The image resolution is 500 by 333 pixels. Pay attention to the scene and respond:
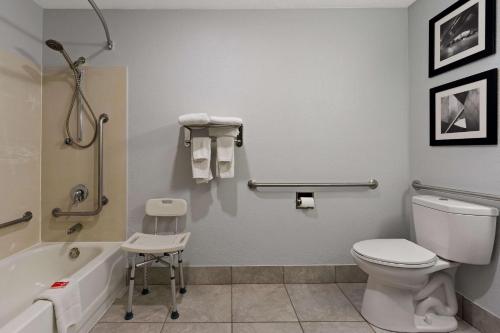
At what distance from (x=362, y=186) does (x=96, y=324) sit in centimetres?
206

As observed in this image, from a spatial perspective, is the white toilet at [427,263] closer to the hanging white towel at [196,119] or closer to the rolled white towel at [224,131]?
the rolled white towel at [224,131]

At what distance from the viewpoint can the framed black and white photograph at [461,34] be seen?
1.37m

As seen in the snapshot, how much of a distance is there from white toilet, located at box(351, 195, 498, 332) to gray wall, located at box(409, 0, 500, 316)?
0.12m

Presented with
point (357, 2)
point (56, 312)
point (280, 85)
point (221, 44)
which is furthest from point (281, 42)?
point (56, 312)

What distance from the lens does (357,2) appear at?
75.2 inches

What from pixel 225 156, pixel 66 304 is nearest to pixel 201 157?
pixel 225 156

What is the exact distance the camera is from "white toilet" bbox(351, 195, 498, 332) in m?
1.35

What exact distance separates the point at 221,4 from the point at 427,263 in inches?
86.4

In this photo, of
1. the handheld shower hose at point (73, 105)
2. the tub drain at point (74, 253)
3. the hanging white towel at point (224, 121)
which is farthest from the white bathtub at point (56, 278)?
the hanging white towel at point (224, 121)

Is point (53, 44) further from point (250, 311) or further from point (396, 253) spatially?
point (396, 253)

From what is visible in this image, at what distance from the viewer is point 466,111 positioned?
1509 mm

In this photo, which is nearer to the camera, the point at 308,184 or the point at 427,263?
the point at 427,263

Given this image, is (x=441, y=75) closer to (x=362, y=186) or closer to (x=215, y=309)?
(x=362, y=186)

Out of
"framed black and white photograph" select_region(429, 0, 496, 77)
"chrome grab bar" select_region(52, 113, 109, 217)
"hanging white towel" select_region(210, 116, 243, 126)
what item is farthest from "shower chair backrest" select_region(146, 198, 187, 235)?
"framed black and white photograph" select_region(429, 0, 496, 77)
